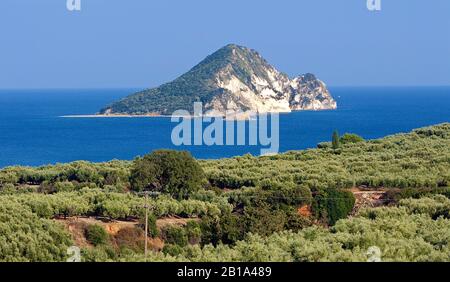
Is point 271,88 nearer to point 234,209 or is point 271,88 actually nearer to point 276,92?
point 276,92

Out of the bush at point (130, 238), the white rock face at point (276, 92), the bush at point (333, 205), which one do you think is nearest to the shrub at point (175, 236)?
the bush at point (130, 238)

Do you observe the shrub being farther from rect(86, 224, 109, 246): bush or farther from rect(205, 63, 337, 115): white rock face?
rect(205, 63, 337, 115): white rock face

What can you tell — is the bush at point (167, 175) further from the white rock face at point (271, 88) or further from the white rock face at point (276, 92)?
the white rock face at point (271, 88)

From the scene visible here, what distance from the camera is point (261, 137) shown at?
357ft

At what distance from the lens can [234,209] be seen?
27.7 metres

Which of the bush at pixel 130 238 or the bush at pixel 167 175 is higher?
the bush at pixel 167 175

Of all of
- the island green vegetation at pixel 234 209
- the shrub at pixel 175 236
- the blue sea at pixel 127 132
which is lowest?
the blue sea at pixel 127 132

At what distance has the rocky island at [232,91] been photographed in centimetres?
15500

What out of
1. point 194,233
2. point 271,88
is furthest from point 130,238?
point 271,88

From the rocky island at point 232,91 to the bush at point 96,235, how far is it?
123645 mm

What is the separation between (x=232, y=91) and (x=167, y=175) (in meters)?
131

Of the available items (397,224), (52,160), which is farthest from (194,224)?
(52,160)
